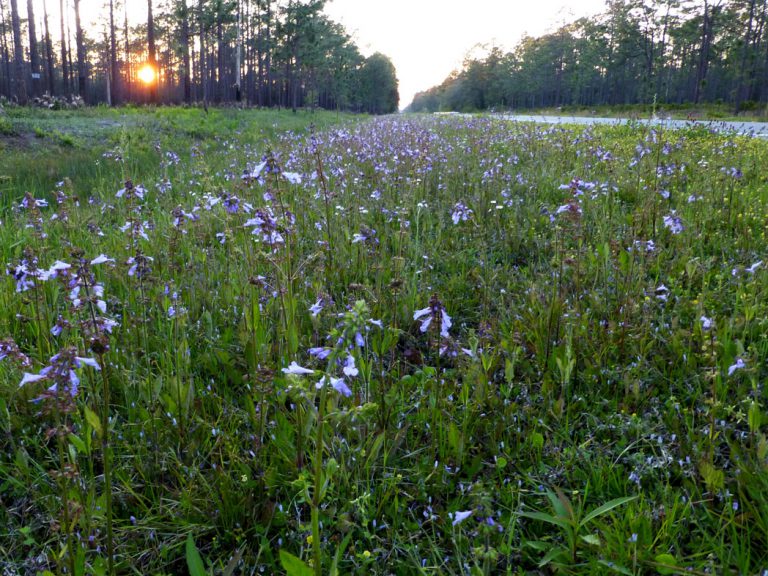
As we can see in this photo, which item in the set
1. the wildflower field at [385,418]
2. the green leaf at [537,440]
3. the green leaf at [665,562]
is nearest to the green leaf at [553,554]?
the wildflower field at [385,418]

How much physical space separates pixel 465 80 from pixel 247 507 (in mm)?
107566

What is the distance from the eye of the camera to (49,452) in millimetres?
1912

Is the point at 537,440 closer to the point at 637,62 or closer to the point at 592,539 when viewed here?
the point at 592,539

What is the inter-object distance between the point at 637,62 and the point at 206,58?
56670 mm

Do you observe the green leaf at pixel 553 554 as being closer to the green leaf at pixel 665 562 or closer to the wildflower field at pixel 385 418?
the wildflower field at pixel 385 418

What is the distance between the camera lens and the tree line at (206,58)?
34.8 metres

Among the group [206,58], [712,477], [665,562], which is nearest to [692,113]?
[712,477]

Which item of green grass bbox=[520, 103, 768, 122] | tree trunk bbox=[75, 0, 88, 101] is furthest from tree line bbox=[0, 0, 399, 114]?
green grass bbox=[520, 103, 768, 122]

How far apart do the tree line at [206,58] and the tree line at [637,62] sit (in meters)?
21.9

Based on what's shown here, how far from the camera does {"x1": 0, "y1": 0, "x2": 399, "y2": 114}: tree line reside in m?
34.8

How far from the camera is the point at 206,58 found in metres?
53.9

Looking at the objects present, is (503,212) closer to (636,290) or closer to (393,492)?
(636,290)

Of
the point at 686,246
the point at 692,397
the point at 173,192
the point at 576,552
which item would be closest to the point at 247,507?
the point at 576,552

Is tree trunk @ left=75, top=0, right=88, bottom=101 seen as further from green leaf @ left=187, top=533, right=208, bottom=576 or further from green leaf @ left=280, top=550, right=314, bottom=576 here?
green leaf @ left=280, top=550, right=314, bottom=576
